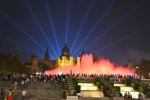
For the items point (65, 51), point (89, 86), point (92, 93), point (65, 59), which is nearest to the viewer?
point (92, 93)

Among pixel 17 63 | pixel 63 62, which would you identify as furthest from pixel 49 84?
pixel 63 62

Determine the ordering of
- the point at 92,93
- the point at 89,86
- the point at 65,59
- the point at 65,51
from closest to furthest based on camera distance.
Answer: the point at 92,93, the point at 89,86, the point at 65,59, the point at 65,51

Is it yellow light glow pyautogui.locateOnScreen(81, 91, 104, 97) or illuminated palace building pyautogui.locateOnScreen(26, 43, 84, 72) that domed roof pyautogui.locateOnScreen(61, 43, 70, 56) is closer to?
illuminated palace building pyautogui.locateOnScreen(26, 43, 84, 72)

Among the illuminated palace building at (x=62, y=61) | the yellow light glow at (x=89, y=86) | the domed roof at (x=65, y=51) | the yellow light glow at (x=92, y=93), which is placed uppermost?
the domed roof at (x=65, y=51)

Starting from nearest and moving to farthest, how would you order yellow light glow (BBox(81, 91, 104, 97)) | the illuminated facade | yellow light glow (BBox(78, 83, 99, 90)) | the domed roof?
yellow light glow (BBox(81, 91, 104, 97)), yellow light glow (BBox(78, 83, 99, 90)), the illuminated facade, the domed roof

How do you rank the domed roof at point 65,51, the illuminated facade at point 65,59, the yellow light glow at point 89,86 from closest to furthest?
the yellow light glow at point 89,86 → the illuminated facade at point 65,59 → the domed roof at point 65,51

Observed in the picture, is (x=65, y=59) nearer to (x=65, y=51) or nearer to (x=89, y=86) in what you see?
(x=65, y=51)

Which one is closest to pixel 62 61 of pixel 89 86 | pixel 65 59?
pixel 65 59

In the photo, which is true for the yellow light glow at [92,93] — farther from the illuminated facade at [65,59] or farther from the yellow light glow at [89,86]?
the illuminated facade at [65,59]

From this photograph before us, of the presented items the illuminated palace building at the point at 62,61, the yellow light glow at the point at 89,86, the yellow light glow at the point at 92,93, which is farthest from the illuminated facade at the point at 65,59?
the yellow light glow at the point at 92,93

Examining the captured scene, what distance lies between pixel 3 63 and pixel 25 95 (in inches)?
2335

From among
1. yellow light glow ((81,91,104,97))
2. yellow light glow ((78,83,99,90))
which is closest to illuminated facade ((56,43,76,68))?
yellow light glow ((78,83,99,90))

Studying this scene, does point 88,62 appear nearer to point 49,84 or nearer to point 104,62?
point 104,62

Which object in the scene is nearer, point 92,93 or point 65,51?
point 92,93
